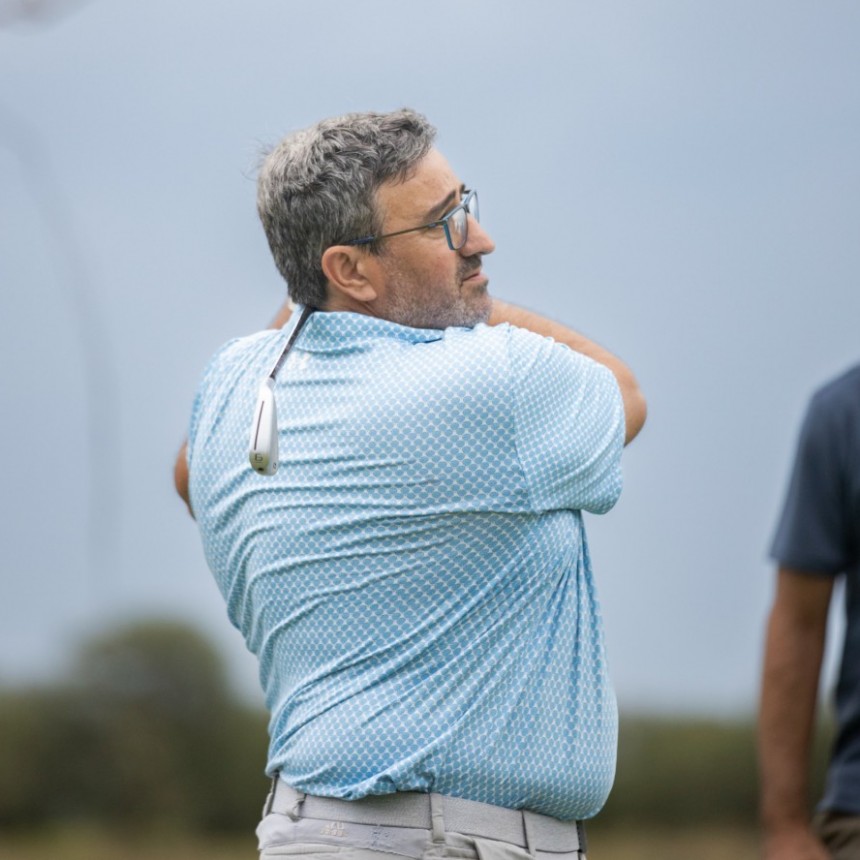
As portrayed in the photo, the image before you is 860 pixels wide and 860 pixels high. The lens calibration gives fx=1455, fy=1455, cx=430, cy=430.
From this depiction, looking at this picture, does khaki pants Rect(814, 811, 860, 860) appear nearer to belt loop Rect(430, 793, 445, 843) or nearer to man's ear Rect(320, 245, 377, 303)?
belt loop Rect(430, 793, 445, 843)

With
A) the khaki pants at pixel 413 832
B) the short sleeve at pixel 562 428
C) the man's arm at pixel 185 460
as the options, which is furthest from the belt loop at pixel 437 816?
the man's arm at pixel 185 460

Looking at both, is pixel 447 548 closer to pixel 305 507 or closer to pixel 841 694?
pixel 305 507

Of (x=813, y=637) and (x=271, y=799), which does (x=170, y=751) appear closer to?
(x=271, y=799)

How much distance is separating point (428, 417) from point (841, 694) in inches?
26.6

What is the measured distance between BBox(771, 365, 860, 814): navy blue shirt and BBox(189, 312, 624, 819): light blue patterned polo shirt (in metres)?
0.30

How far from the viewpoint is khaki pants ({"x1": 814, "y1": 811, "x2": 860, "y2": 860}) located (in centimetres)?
191

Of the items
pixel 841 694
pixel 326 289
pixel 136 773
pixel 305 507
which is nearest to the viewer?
pixel 841 694

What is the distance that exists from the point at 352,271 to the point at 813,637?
34.3 inches

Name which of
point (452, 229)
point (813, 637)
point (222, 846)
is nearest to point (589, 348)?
point (452, 229)

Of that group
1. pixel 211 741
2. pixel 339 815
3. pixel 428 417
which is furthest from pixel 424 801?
pixel 211 741

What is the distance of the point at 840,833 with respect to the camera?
6.34 feet

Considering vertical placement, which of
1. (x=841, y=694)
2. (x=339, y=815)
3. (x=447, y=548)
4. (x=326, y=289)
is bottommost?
A: (x=339, y=815)

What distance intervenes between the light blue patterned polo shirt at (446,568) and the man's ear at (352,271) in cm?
8

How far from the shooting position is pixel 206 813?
6.66 m
